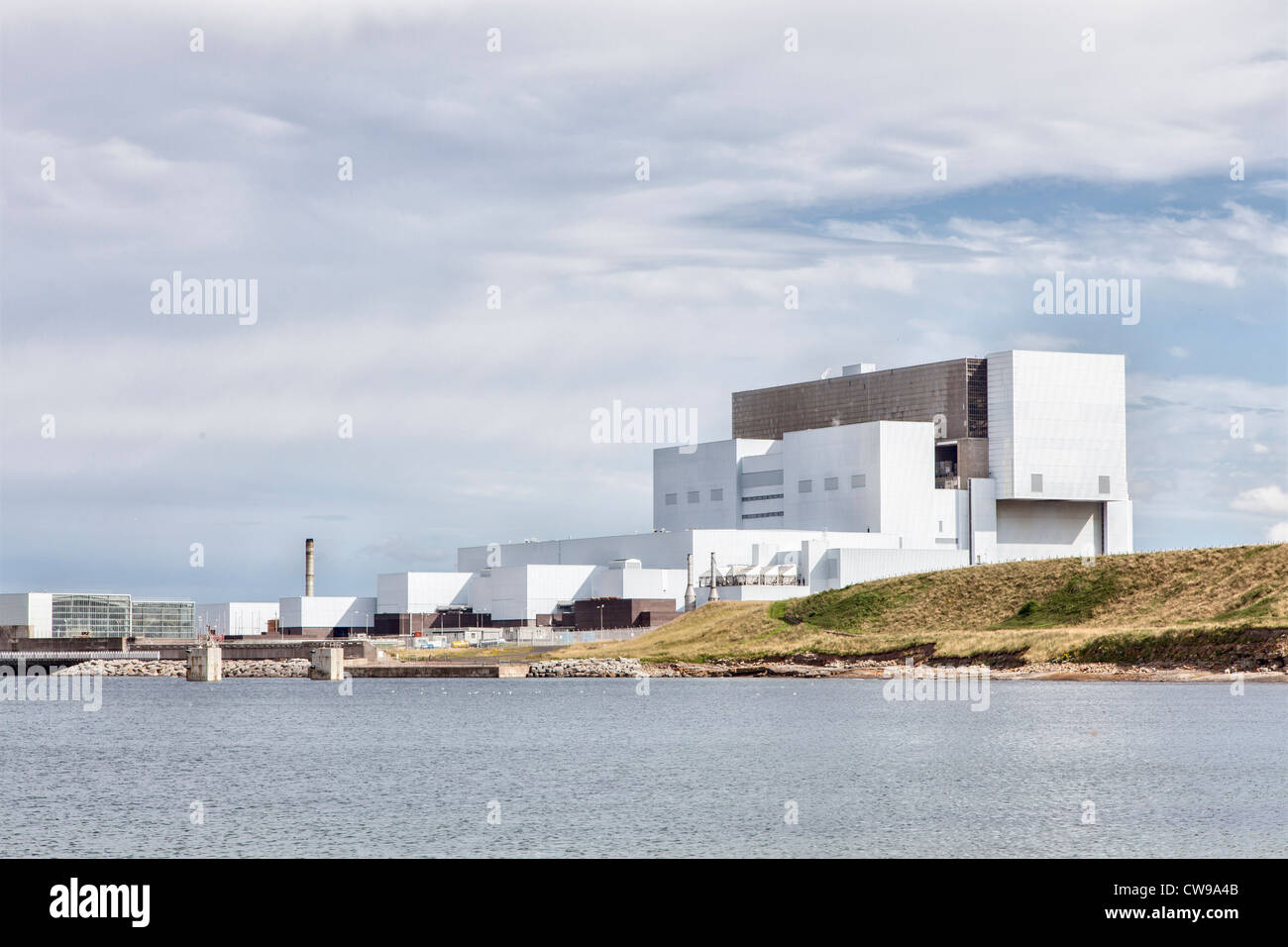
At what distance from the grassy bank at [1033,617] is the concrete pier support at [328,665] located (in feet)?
61.5

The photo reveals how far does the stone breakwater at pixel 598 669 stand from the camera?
393 feet

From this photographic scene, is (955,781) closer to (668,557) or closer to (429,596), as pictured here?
(668,557)

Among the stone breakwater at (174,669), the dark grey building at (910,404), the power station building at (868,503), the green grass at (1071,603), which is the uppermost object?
the dark grey building at (910,404)

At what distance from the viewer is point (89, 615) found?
626 ft

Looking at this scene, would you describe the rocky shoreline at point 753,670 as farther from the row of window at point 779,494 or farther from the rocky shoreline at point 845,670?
the row of window at point 779,494

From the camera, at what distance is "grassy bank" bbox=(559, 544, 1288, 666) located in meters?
94.0

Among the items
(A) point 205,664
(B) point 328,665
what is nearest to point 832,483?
(B) point 328,665

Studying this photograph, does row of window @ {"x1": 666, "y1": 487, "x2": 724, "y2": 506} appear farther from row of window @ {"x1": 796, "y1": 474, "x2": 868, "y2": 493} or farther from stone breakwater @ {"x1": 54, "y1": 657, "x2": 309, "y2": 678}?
stone breakwater @ {"x1": 54, "y1": 657, "x2": 309, "y2": 678}

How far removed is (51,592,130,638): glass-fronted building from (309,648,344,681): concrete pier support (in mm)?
62246

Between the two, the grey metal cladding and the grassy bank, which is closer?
the grassy bank

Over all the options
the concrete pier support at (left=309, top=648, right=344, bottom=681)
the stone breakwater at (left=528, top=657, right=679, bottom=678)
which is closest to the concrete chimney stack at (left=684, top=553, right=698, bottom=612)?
the stone breakwater at (left=528, top=657, right=679, bottom=678)

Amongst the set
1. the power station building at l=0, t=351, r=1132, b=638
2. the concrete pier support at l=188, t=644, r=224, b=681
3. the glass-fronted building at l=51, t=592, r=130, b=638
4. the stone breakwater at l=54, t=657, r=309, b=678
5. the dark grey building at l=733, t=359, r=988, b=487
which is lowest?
the stone breakwater at l=54, t=657, r=309, b=678

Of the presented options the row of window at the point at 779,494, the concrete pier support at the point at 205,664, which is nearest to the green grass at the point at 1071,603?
the row of window at the point at 779,494

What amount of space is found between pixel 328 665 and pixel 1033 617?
58026 millimetres
